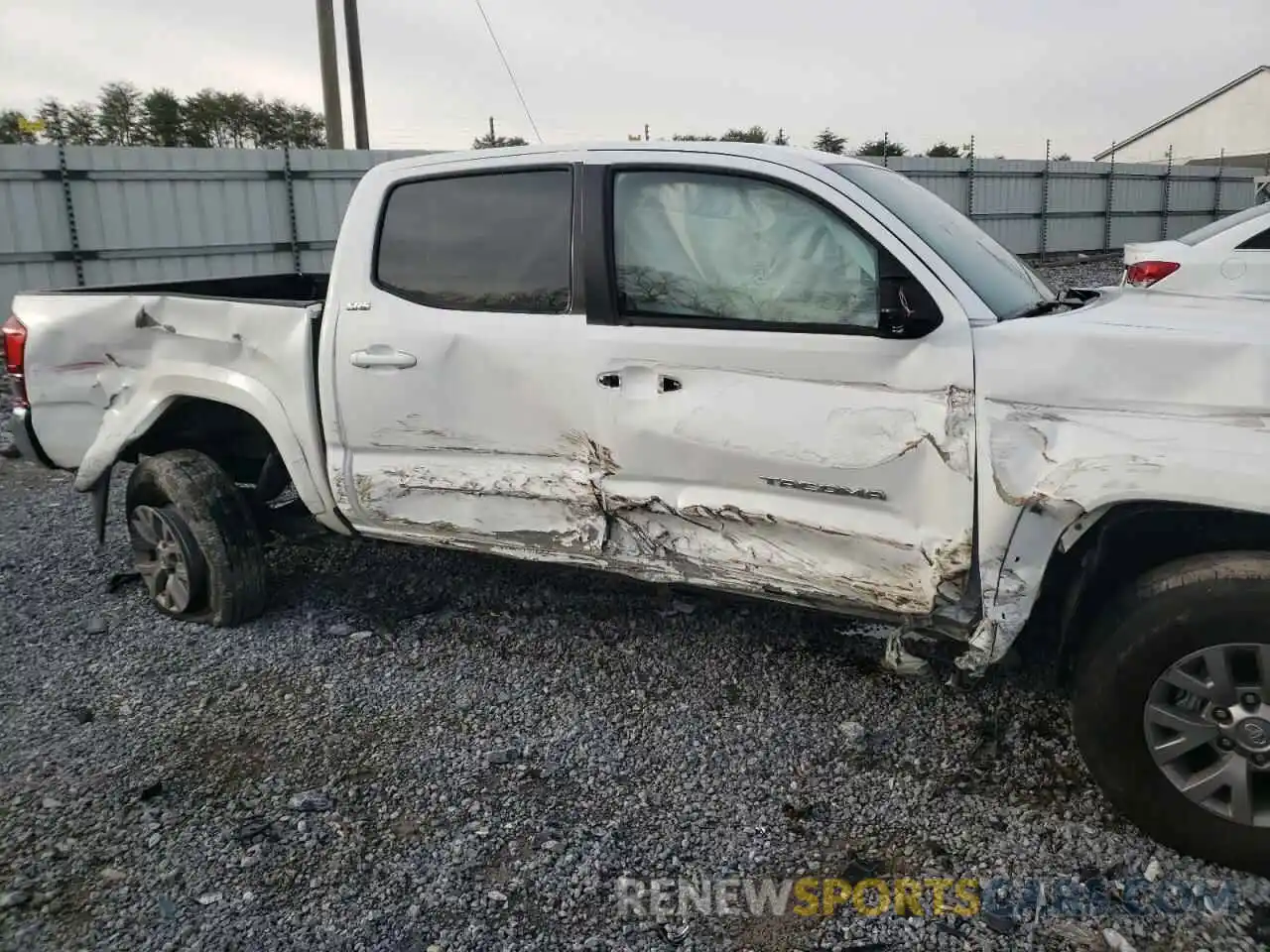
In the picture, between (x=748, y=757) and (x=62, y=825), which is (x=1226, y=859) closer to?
(x=748, y=757)

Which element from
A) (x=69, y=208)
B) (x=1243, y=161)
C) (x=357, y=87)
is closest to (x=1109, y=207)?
(x=357, y=87)

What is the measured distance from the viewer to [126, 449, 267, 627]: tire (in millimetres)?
4297

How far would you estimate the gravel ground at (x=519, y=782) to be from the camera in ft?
8.34

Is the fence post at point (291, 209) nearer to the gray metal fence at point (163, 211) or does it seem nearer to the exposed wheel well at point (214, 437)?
the gray metal fence at point (163, 211)

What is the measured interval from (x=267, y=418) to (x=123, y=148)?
1025 centimetres

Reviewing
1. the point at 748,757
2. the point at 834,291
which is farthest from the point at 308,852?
the point at 834,291

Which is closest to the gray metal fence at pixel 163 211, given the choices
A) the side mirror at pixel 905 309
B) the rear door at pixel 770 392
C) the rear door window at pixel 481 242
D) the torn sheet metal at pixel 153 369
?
the torn sheet metal at pixel 153 369

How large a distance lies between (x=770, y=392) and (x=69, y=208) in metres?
11.6

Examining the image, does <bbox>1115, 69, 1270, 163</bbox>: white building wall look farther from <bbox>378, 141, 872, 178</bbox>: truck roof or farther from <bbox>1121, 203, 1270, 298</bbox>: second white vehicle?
<bbox>378, 141, 872, 178</bbox>: truck roof

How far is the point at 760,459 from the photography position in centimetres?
314

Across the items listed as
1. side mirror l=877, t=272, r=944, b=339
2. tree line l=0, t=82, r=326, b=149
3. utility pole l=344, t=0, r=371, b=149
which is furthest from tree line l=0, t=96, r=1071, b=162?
side mirror l=877, t=272, r=944, b=339

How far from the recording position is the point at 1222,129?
51.0m

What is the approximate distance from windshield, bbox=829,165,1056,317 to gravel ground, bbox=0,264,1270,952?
1.40 metres

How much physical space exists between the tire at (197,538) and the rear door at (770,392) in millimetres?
1816
